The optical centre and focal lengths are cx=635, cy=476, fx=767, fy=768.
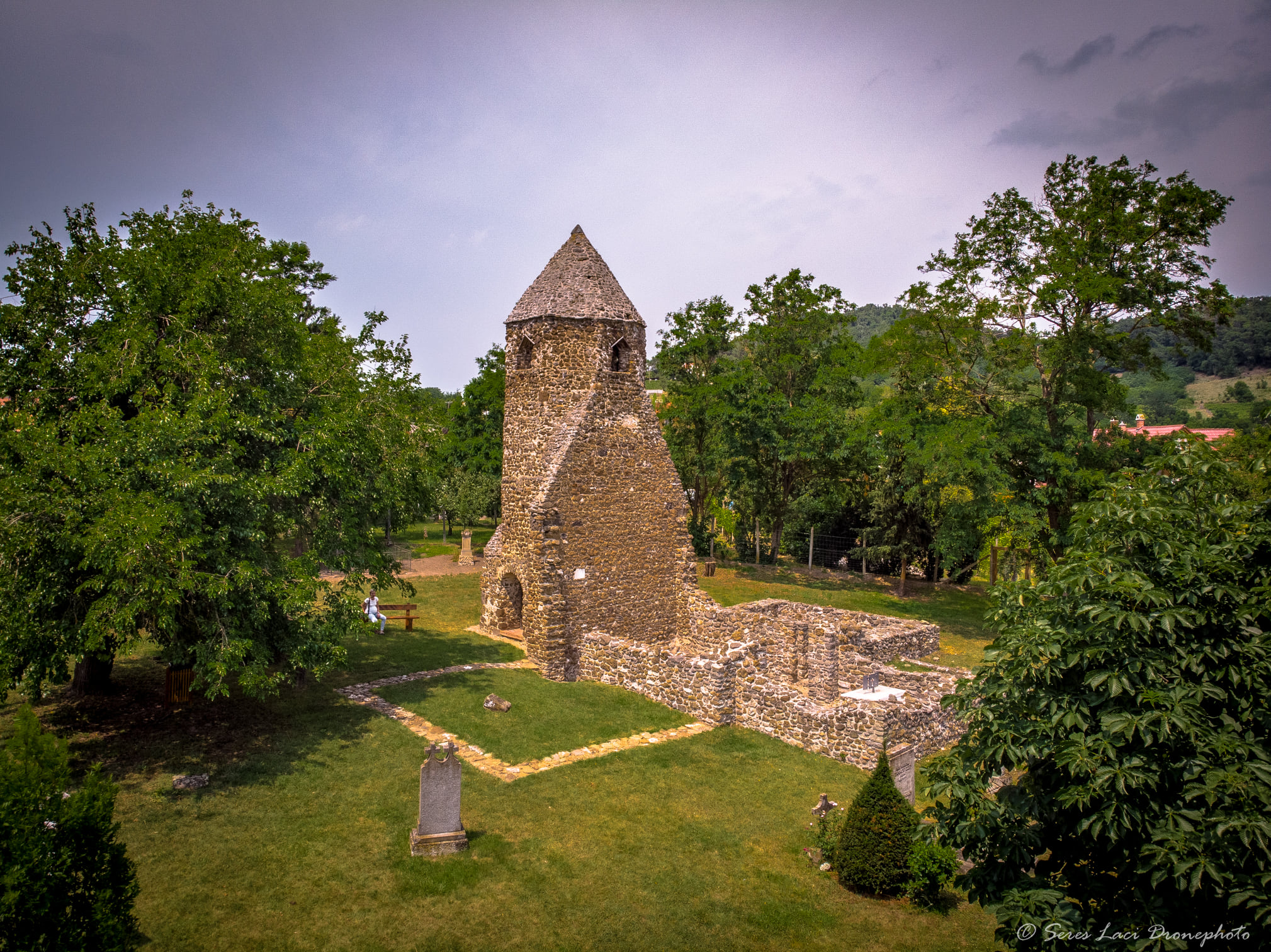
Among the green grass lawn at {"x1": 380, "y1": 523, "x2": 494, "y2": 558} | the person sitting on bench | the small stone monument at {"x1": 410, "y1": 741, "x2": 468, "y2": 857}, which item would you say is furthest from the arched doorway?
the green grass lawn at {"x1": 380, "y1": 523, "x2": 494, "y2": 558}

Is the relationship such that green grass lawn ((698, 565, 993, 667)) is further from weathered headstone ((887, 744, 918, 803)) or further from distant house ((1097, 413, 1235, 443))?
weathered headstone ((887, 744, 918, 803))

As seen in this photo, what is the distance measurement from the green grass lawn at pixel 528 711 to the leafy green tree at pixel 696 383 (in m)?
19.2

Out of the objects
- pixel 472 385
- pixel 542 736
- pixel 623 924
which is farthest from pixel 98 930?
pixel 472 385

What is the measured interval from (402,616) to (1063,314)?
2187 centimetres

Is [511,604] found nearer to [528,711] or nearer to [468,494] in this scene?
[528,711]

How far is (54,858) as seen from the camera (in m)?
6.28

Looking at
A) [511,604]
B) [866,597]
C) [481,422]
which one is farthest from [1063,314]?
[481,422]

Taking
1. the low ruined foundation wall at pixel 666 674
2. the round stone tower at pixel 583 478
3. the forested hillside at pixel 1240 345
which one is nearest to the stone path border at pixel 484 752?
the low ruined foundation wall at pixel 666 674

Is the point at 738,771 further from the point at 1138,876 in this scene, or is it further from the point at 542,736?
the point at 1138,876

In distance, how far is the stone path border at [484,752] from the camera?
510 inches

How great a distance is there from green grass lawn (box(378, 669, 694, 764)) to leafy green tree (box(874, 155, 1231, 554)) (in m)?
14.8

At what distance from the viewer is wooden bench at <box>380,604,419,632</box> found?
21.4 meters

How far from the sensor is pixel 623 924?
894cm

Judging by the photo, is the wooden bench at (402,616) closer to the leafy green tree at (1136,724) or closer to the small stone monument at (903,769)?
the small stone monument at (903,769)
